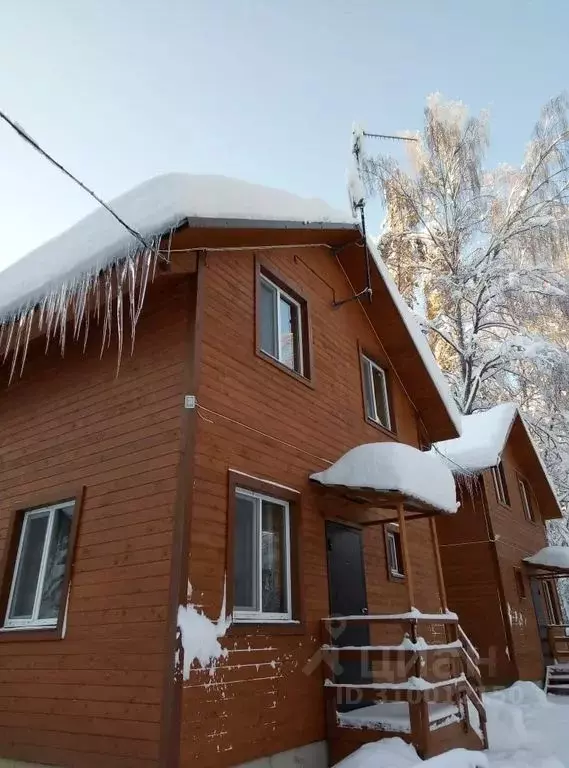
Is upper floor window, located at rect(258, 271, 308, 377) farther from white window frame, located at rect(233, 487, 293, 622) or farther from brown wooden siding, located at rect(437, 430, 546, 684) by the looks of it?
brown wooden siding, located at rect(437, 430, 546, 684)

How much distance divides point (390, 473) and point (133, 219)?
3551 millimetres

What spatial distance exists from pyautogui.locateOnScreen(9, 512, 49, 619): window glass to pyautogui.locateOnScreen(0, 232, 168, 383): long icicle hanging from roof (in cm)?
189

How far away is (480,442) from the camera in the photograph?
41.2ft

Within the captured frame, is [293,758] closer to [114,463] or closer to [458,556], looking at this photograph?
[114,463]

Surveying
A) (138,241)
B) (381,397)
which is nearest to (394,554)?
(381,397)

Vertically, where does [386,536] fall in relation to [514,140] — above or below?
below

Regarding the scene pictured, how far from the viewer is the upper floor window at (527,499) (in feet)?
52.0

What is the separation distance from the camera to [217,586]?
14.9 ft

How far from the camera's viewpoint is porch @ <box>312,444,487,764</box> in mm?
5172

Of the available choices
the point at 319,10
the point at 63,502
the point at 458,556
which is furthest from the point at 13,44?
the point at 458,556

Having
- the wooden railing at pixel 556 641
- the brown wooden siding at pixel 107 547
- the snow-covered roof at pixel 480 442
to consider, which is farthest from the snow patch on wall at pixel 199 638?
the wooden railing at pixel 556 641

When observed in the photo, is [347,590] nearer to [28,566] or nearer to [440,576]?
[440,576]

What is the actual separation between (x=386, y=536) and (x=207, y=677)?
4214mm

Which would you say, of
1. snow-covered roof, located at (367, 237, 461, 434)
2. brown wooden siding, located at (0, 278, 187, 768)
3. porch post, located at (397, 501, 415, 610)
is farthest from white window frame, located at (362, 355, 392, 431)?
brown wooden siding, located at (0, 278, 187, 768)
